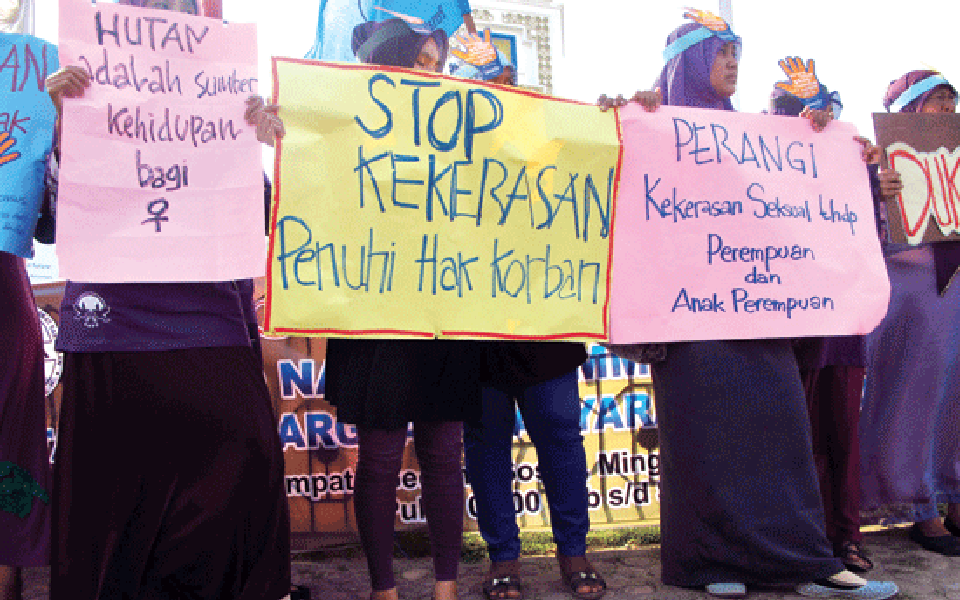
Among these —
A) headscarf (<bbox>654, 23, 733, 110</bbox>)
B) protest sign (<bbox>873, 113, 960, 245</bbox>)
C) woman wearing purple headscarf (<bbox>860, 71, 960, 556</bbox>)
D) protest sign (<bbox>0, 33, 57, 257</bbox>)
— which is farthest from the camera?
woman wearing purple headscarf (<bbox>860, 71, 960, 556</bbox>)

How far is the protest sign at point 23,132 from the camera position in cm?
212

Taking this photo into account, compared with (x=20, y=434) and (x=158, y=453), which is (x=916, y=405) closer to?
(x=158, y=453)

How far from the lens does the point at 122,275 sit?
204 cm

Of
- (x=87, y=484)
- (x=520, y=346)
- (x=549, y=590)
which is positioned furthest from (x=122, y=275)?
(x=549, y=590)

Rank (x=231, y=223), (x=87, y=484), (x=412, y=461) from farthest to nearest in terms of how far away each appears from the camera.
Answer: (x=412, y=461) < (x=231, y=223) < (x=87, y=484)

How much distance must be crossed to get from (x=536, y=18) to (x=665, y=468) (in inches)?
555

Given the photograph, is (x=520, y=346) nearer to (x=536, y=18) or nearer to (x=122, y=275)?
(x=122, y=275)

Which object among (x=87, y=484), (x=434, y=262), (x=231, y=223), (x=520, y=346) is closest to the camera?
(x=87, y=484)

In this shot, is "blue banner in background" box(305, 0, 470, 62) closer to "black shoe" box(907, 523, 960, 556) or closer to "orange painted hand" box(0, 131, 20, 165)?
"orange painted hand" box(0, 131, 20, 165)

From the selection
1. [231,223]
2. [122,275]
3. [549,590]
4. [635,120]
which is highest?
[635,120]

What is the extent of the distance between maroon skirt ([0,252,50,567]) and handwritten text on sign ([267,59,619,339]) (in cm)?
90

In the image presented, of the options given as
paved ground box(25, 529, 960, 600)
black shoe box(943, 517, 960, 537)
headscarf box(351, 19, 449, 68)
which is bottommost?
paved ground box(25, 529, 960, 600)

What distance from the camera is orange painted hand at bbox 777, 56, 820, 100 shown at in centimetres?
318

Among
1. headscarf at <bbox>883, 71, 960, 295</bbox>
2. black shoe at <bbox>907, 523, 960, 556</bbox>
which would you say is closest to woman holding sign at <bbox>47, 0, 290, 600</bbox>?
black shoe at <bbox>907, 523, 960, 556</bbox>
